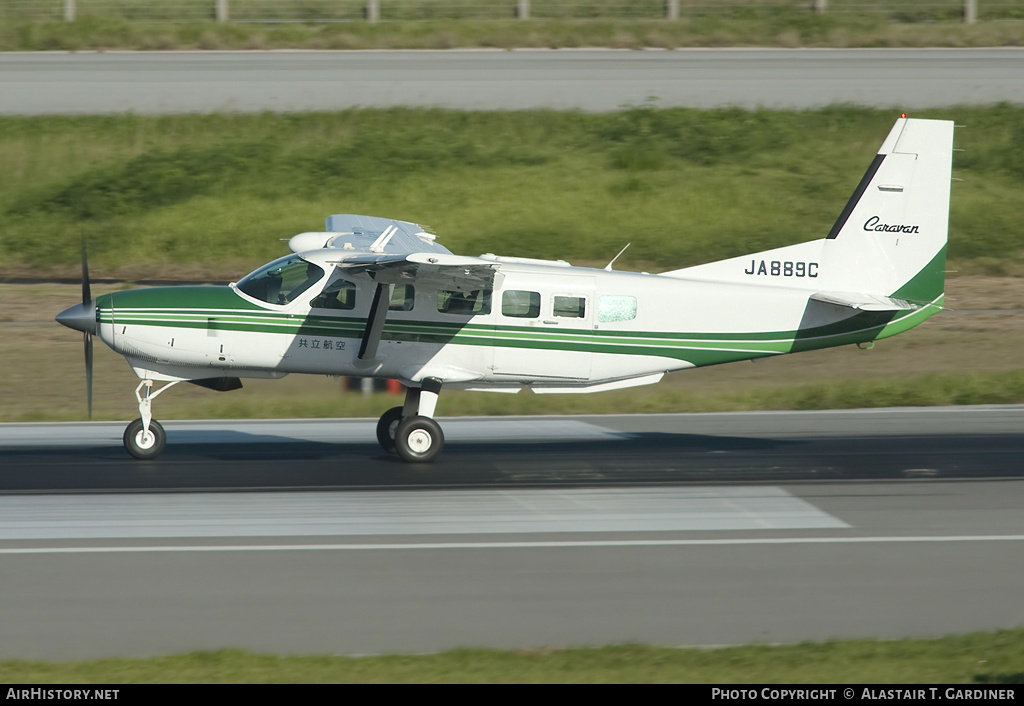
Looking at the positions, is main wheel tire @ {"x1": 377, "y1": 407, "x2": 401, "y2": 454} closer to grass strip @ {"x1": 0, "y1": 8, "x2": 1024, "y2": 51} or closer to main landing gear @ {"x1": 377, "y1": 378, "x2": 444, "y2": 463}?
main landing gear @ {"x1": 377, "y1": 378, "x2": 444, "y2": 463}

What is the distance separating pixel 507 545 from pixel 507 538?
0.24m

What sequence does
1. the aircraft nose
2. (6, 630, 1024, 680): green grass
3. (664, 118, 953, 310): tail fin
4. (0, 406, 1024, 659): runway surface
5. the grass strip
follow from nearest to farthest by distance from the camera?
(6, 630, 1024, 680): green grass → (0, 406, 1024, 659): runway surface → the aircraft nose → (664, 118, 953, 310): tail fin → the grass strip

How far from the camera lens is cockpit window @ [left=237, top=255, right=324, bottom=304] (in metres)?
14.1

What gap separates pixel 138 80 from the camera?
32594 mm

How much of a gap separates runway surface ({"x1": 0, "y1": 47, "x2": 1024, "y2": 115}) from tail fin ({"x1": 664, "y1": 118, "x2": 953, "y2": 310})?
56.6ft

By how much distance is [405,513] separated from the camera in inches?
465

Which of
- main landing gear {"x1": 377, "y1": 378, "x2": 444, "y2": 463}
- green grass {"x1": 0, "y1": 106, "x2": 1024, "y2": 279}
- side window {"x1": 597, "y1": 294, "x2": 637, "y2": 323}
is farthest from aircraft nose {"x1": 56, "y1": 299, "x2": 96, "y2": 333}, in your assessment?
green grass {"x1": 0, "y1": 106, "x2": 1024, "y2": 279}

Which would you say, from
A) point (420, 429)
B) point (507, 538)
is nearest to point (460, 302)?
point (420, 429)

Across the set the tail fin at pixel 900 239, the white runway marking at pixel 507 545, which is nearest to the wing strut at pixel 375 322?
the white runway marking at pixel 507 545

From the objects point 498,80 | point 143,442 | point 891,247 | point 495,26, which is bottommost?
point 143,442

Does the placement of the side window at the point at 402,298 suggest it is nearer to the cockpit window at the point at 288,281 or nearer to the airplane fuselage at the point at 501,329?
the airplane fuselage at the point at 501,329

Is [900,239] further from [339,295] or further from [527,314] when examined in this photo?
[339,295]
